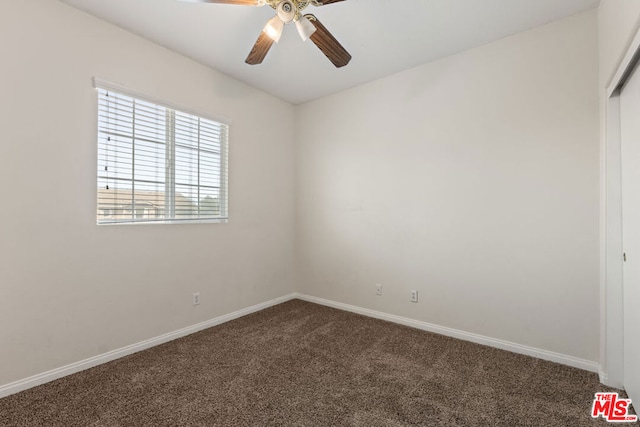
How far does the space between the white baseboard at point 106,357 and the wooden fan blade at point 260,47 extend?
8.10 ft

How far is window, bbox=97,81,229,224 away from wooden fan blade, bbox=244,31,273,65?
40.2 inches

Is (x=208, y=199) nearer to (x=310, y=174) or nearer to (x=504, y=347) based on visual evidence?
(x=310, y=174)

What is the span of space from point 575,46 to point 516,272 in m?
1.76

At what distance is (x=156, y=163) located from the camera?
2.64 metres

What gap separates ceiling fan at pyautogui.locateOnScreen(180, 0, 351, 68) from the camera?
174 cm

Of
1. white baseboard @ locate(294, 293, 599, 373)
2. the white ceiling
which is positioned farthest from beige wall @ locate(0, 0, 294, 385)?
white baseboard @ locate(294, 293, 599, 373)

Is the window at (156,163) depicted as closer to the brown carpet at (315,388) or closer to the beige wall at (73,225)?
the beige wall at (73,225)

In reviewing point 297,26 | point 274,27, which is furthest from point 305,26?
point 274,27

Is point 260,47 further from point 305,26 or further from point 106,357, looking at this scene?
point 106,357

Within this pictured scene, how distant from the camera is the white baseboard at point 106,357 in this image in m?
1.91

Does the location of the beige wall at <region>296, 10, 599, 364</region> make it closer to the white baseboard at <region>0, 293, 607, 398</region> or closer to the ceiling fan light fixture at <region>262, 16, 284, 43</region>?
the white baseboard at <region>0, 293, 607, 398</region>

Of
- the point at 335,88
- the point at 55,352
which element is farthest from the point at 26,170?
the point at 335,88

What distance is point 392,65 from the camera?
9.65 ft

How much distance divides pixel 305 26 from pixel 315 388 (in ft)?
7.58
